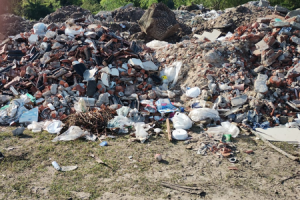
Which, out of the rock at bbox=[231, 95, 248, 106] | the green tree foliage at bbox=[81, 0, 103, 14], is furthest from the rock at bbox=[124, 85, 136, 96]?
the green tree foliage at bbox=[81, 0, 103, 14]

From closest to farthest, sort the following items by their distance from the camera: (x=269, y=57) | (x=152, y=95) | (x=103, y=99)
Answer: (x=103, y=99) < (x=152, y=95) < (x=269, y=57)

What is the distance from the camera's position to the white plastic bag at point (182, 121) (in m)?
5.25

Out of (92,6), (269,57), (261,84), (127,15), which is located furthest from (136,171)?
(92,6)

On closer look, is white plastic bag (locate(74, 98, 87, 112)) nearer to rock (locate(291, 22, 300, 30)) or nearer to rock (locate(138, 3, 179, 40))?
rock (locate(138, 3, 179, 40))

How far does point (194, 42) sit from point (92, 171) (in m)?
5.06

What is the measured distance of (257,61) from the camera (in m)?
6.98

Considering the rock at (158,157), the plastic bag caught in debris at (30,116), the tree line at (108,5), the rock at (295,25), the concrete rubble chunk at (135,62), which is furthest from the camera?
the tree line at (108,5)

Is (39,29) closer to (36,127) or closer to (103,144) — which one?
(36,127)

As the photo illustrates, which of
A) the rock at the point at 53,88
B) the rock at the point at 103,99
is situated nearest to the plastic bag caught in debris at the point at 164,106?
the rock at the point at 103,99

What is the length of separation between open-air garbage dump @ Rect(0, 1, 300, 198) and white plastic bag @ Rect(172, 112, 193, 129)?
0.02m

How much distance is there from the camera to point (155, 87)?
265 inches

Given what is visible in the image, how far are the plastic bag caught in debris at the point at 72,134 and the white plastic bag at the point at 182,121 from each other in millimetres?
1742

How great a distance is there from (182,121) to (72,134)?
213 centimetres

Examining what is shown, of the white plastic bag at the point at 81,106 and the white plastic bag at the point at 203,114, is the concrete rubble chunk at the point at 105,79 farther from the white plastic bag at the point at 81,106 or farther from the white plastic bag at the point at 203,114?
the white plastic bag at the point at 203,114
